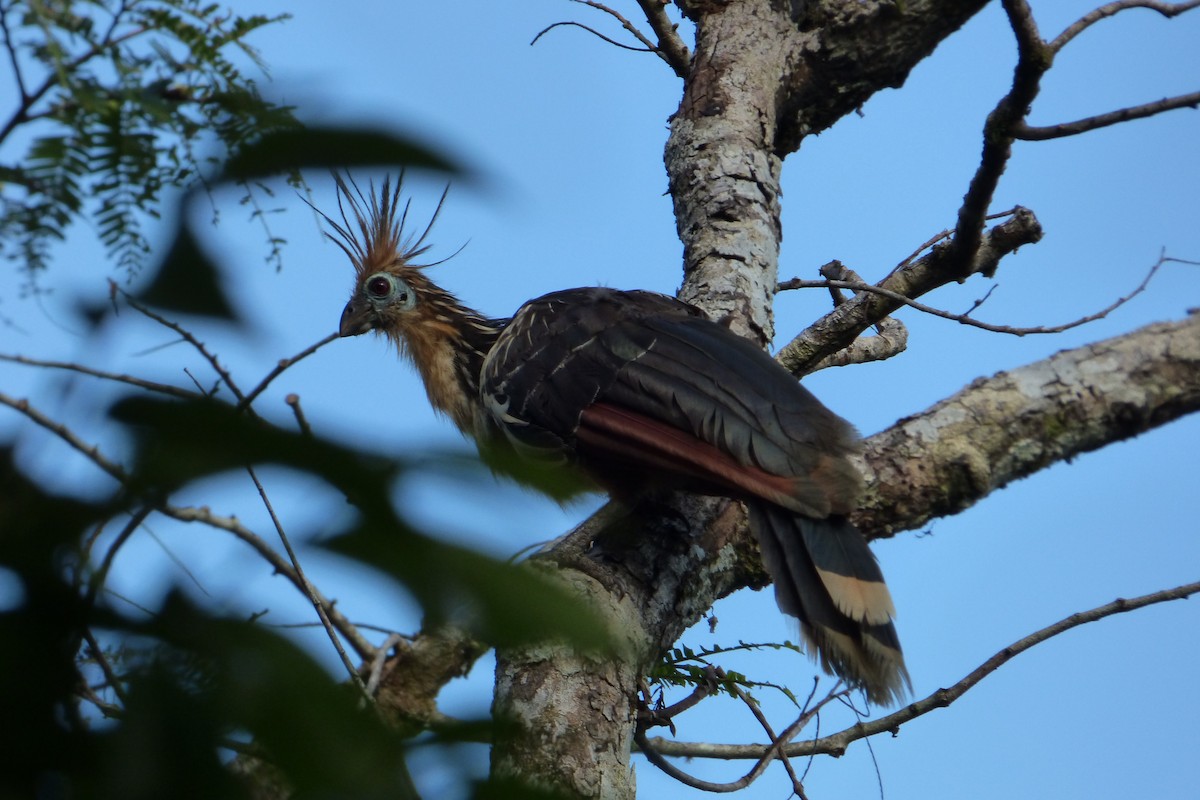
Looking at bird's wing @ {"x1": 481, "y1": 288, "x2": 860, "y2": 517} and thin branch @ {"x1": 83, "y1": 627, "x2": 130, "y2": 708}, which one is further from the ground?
bird's wing @ {"x1": 481, "y1": 288, "x2": 860, "y2": 517}

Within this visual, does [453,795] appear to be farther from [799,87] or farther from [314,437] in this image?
[799,87]

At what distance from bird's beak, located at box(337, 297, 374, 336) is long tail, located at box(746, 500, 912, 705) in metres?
2.59

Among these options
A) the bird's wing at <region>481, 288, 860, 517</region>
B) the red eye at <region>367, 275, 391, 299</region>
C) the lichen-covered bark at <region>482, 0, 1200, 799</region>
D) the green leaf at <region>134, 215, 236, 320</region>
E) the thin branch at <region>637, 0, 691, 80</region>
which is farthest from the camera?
the red eye at <region>367, 275, 391, 299</region>

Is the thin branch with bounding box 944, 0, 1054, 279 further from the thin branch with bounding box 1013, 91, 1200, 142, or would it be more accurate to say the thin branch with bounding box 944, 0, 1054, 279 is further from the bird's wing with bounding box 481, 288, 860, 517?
the bird's wing with bounding box 481, 288, 860, 517

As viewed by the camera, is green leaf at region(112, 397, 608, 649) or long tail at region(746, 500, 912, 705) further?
long tail at region(746, 500, 912, 705)

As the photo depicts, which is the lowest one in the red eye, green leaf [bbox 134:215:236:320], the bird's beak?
green leaf [bbox 134:215:236:320]

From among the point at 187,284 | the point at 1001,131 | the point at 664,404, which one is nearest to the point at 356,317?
the point at 664,404

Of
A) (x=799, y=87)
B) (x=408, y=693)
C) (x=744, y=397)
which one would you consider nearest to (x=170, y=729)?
(x=744, y=397)

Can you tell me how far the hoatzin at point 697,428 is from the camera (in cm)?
319

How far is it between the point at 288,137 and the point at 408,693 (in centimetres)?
346

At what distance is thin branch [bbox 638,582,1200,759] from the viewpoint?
10.7ft

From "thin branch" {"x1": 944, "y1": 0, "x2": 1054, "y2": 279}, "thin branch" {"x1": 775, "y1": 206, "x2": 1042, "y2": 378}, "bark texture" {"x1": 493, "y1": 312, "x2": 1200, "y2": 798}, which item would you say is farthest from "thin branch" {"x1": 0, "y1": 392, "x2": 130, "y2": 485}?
"thin branch" {"x1": 775, "y1": 206, "x2": 1042, "y2": 378}

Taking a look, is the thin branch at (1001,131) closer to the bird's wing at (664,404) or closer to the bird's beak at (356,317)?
the bird's wing at (664,404)

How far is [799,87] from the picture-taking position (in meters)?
4.64
